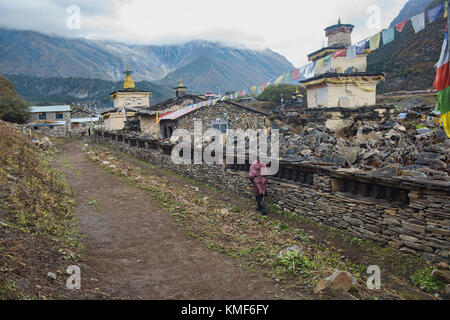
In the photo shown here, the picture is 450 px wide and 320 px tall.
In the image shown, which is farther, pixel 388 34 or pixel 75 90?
pixel 75 90

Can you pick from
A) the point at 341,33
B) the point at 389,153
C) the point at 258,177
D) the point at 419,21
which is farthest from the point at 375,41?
the point at 341,33

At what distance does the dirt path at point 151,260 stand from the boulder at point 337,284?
58cm

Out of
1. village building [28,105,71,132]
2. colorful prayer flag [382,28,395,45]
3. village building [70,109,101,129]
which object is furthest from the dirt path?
village building [70,109,101,129]

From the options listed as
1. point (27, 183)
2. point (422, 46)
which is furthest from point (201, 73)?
point (27, 183)

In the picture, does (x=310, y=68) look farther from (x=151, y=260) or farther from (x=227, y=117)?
(x=227, y=117)

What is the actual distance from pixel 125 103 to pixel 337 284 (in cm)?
4008

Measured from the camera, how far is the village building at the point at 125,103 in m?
38.6

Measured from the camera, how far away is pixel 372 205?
24.3 ft

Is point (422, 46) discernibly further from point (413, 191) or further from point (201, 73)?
point (201, 73)

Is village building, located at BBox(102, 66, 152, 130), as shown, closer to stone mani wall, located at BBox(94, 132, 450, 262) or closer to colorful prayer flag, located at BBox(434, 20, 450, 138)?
stone mani wall, located at BBox(94, 132, 450, 262)

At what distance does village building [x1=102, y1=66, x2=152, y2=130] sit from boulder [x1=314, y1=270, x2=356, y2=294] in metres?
36.1

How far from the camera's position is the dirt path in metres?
5.14

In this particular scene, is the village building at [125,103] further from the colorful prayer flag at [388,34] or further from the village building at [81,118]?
the colorful prayer flag at [388,34]

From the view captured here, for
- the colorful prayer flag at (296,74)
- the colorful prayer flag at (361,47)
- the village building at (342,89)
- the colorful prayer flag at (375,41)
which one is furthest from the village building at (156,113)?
the colorful prayer flag at (375,41)
